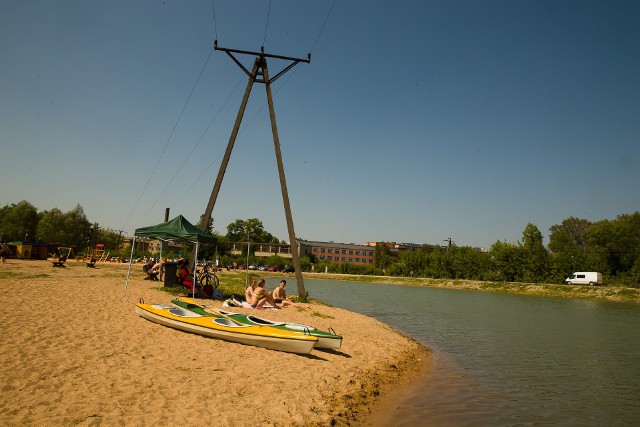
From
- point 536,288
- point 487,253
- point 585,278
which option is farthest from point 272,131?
point 487,253

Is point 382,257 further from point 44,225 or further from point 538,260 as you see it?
point 44,225

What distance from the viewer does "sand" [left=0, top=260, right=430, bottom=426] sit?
5520 mm

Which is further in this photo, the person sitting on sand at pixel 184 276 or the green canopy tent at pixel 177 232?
the person sitting on sand at pixel 184 276

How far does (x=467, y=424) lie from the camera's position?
24.8ft

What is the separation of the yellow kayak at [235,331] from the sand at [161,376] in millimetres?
204

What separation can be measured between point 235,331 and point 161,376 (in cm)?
287

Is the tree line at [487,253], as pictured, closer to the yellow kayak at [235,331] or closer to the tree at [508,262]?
the tree at [508,262]

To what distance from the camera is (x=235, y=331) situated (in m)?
9.72

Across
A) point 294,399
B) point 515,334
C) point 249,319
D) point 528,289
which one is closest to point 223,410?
point 294,399

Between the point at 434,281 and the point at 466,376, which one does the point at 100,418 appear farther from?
the point at 434,281

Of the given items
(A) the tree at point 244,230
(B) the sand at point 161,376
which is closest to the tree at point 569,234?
(A) the tree at point 244,230

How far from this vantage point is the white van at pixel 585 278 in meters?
57.6

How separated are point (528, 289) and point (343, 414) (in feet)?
196

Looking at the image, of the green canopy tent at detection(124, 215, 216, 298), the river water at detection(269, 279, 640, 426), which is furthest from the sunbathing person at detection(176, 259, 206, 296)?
the river water at detection(269, 279, 640, 426)
